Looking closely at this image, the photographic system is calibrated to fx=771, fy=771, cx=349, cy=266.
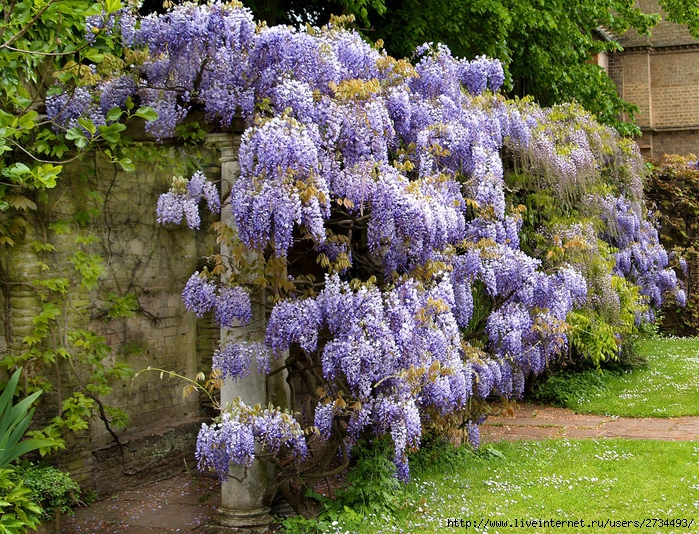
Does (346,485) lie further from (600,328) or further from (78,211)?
(600,328)

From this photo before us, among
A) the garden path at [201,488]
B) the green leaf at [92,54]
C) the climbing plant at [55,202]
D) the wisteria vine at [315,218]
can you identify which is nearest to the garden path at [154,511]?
the garden path at [201,488]

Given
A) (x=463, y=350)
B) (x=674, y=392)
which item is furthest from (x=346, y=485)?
(x=674, y=392)

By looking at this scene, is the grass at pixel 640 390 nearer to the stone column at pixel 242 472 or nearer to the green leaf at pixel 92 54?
the stone column at pixel 242 472

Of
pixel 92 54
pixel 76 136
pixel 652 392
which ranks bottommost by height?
pixel 652 392

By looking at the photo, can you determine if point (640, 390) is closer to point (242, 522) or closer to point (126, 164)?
point (242, 522)

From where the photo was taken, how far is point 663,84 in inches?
879

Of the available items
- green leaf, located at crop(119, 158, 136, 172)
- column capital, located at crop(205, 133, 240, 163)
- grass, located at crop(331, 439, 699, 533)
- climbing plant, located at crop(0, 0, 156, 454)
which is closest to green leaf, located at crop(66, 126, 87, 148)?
climbing plant, located at crop(0, 0, 156, 454)

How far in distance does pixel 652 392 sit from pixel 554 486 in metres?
4.65

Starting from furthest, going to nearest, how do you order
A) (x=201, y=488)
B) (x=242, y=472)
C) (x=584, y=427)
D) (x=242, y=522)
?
(x=584, y=427) → (x=201, y=488) → (x=242, y=472) → (x=242, y=522)

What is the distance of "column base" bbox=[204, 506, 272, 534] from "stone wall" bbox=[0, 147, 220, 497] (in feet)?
5.51

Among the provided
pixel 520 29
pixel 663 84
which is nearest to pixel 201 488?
pixel 520 29

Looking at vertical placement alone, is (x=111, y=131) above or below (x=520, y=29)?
below

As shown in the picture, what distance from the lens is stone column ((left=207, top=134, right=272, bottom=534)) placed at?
5070 millimetres

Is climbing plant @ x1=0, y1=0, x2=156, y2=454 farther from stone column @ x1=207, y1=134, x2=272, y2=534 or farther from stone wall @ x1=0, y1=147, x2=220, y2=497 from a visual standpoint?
stone column @ x1=207, y1=134, x2=272, y2=534
